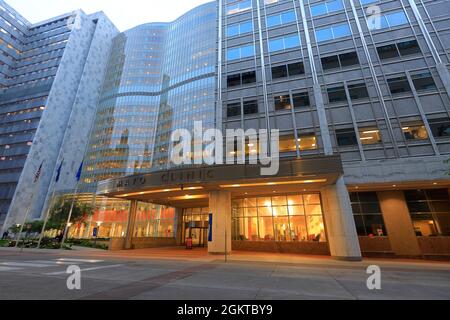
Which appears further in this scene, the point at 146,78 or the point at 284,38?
the point at 146,78

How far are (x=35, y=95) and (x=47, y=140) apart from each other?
16735mm

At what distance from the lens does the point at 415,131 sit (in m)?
19.0

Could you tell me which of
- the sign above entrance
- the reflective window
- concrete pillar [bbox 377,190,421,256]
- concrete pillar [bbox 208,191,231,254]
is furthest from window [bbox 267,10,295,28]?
concrete pillar [bbox 377,190,421,256]

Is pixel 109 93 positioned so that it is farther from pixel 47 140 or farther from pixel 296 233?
pixel 296 233

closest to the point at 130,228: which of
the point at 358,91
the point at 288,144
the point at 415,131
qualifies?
the point at 288,144

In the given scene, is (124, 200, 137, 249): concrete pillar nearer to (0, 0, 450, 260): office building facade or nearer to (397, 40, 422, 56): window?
(0, 0, 450, 260): office building facade

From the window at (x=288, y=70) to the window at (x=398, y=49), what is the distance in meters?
8.12

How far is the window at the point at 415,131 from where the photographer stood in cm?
1873

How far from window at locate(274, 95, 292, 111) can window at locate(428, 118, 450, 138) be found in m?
12.6

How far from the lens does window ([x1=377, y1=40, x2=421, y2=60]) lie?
21.7 meters

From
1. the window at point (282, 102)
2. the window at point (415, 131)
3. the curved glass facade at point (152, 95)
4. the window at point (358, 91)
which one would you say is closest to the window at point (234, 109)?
the window at point (282, 102)

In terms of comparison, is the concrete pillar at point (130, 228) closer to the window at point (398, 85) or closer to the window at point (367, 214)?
the window at point (367, 214)
